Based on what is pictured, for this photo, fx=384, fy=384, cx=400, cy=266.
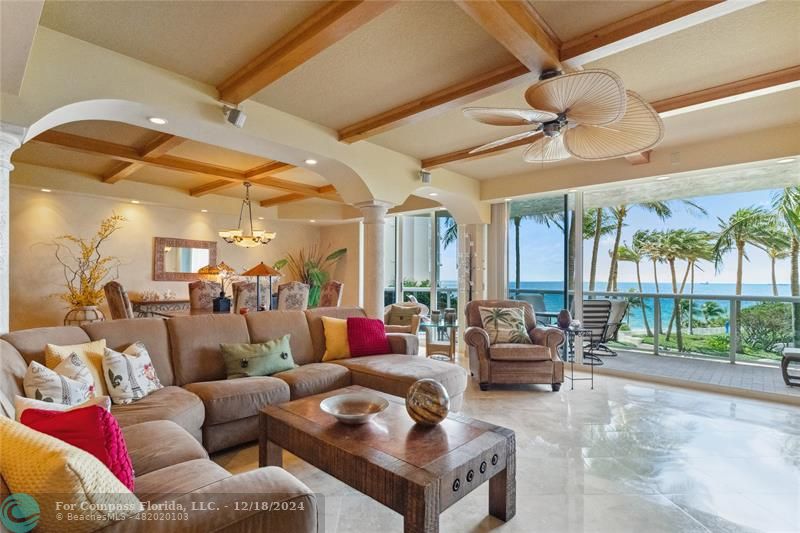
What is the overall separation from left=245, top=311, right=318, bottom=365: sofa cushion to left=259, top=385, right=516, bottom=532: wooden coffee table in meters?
1.30

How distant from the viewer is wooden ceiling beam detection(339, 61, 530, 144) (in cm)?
259

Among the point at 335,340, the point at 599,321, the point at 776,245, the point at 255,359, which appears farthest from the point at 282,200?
the point at 776,245

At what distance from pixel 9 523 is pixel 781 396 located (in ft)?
18.2

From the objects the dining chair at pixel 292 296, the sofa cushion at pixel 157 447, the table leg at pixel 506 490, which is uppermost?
the dining chair at pixel 292 296

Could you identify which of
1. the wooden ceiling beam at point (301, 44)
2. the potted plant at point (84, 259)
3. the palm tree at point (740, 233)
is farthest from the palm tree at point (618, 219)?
the potted plant at point (84, 259)

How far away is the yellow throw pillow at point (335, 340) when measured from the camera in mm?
3664

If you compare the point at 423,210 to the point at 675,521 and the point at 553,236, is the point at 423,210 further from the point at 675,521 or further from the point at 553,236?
the point at 675,521

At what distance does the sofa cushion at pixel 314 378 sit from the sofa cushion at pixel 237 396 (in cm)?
9

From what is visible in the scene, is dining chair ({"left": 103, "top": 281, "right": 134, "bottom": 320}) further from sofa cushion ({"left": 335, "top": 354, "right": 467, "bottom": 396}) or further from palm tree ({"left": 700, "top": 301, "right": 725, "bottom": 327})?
palm tree ({"left": 700, "top": 301, "right": 725, "bottom": 327})

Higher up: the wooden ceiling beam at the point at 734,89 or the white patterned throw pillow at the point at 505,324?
the wooden ceiling beam at the point at 734,89

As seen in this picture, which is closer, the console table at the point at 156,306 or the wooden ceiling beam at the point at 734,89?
the wooden ceiling beam at the point at 734,89

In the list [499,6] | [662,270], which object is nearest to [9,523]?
[499,6]

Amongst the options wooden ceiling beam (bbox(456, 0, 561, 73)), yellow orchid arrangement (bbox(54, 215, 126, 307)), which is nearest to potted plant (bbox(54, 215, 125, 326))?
yellow orchid arrangement (bbox(54, 215, 126, 307))

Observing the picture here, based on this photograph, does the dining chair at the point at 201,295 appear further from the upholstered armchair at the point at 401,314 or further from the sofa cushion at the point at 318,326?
the upholstered armchair at the point at 401,314
